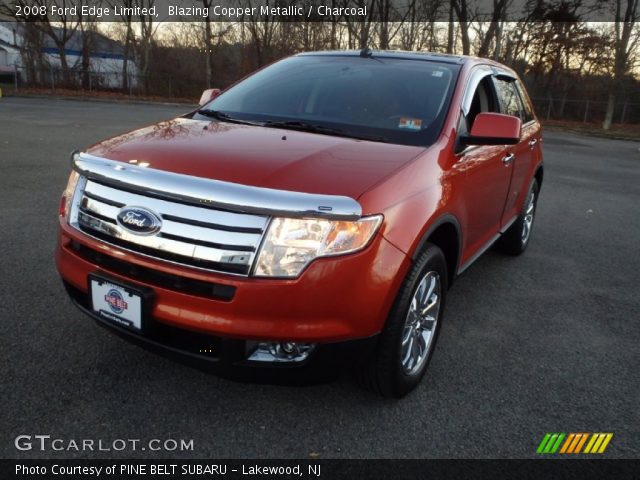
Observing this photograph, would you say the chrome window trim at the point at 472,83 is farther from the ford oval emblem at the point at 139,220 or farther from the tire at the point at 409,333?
the ford oval emblem at the point at 139,220

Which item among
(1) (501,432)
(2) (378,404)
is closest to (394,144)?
(2) (378,404)

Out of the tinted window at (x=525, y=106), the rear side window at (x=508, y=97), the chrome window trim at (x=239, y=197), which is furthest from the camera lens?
the tinted window at (x=525, y=106)

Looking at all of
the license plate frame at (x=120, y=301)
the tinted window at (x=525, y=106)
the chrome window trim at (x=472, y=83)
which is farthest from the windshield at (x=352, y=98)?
the tinted window at (x=525, y=106)

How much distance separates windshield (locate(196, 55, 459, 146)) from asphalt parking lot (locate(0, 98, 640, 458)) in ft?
4.39

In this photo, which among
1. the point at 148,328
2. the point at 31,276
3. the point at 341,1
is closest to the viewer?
the point at 148,328

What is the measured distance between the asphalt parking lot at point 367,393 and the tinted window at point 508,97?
137cm

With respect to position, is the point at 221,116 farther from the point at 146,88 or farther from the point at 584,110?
the point at 146,88

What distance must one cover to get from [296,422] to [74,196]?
4.75ft

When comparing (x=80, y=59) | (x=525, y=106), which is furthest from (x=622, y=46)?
(x=80, y=59)

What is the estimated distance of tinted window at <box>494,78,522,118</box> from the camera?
4.00 m

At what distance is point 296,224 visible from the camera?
1.98 m

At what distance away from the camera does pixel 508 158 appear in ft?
12.5

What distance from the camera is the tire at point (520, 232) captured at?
4766mm

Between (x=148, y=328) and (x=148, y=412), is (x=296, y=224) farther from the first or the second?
(x=148, y=412)
